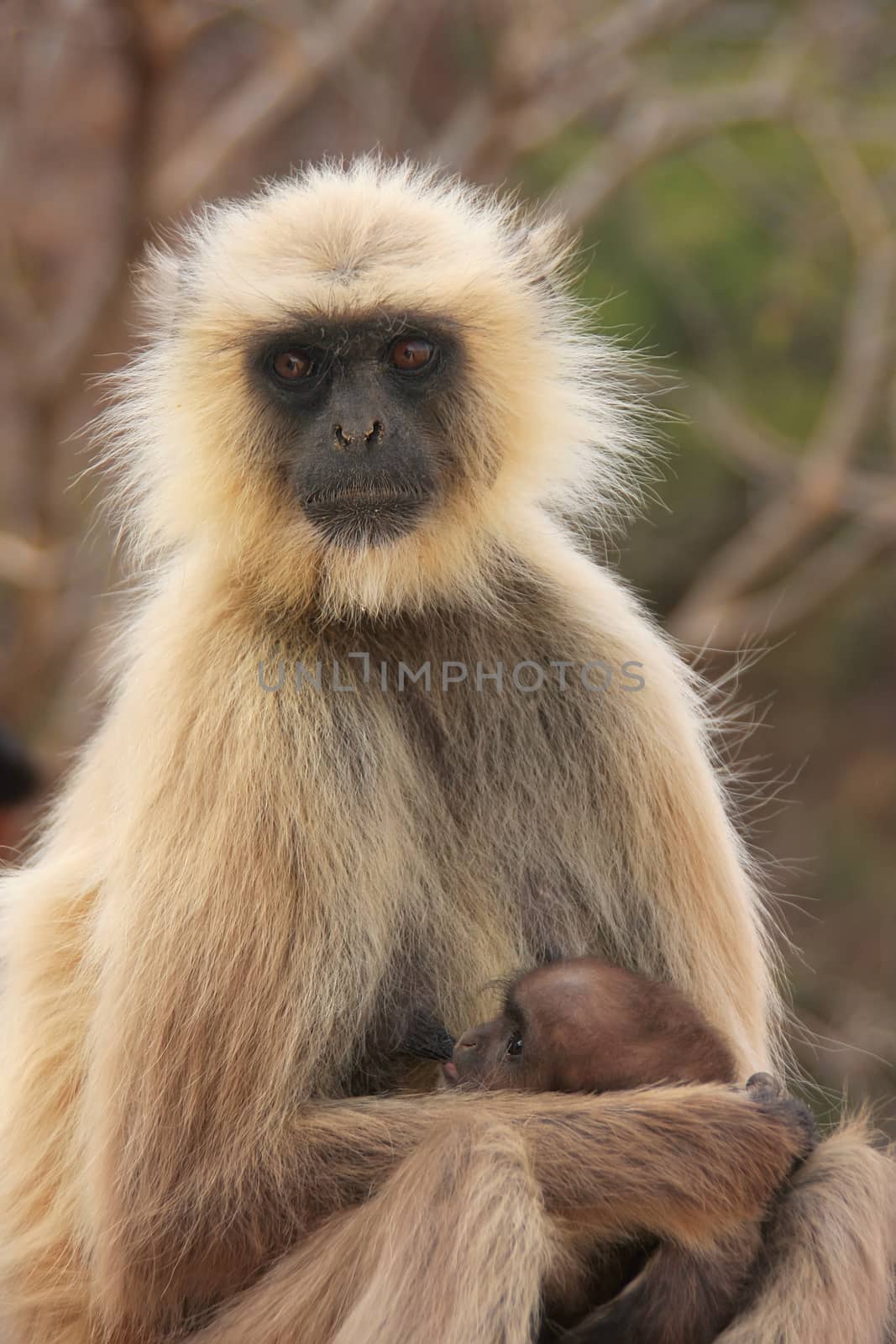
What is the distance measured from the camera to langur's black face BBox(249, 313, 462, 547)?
3246 millimetres

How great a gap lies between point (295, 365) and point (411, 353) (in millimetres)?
246

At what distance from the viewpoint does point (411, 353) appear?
11.1 feet

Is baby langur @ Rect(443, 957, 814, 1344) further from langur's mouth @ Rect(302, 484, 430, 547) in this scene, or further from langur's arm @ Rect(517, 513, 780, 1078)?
langur's mouth @ Rect(302, 484, 430, 547)

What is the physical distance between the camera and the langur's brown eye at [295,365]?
3.40 metres

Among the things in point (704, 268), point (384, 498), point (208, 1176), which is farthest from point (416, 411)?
point (704, 268)

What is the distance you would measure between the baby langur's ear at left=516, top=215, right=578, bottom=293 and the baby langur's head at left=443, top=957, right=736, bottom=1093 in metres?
1.77

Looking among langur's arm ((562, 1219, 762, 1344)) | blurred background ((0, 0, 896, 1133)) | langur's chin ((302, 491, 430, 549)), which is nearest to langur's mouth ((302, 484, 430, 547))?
langur's chin ((302, 491, 430, 549))

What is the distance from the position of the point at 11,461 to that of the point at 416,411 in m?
8.23

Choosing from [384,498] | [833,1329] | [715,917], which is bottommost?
[833,1329]

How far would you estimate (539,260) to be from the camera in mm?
3979

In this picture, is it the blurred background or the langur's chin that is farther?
the blurred background

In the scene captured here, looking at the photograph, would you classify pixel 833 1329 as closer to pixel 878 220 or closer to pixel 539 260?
pixel 539 260

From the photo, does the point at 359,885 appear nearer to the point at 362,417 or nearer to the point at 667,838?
the point at 667,838

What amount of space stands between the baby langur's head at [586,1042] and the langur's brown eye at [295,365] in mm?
1339
